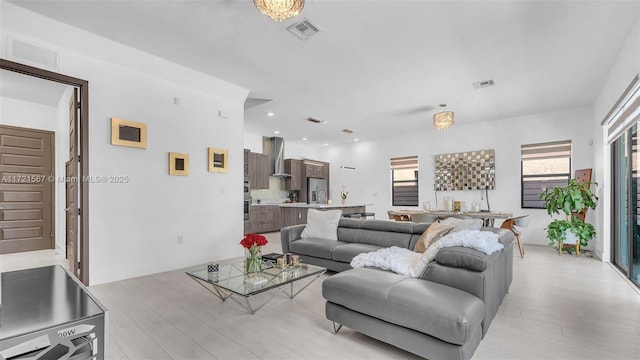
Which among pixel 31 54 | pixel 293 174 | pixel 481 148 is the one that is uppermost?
pixel 31 54

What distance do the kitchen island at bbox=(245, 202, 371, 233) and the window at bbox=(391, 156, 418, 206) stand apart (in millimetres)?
Result: 998

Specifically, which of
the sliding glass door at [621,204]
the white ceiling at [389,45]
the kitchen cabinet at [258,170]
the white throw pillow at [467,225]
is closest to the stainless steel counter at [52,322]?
the white ceiling at [389,45]

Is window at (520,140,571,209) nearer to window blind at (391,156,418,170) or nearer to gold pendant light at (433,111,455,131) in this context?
gold pendant light at (433,111,455,131)

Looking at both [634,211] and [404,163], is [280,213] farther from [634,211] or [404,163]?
[634,211]

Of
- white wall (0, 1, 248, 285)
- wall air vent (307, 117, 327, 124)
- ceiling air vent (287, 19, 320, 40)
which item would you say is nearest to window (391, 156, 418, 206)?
wall air vent (307, 117, 327, 124)

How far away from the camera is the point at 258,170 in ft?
26.9

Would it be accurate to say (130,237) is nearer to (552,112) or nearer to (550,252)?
(550,252)

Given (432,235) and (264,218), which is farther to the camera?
(264,218)

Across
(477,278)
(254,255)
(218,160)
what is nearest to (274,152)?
(218,160)

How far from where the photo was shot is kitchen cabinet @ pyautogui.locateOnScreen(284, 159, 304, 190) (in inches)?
360

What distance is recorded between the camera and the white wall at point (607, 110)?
311 centimetres

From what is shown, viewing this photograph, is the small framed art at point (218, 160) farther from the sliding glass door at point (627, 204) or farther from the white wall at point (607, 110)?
the sliding glass door at point (627, 204)

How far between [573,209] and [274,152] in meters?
6.85

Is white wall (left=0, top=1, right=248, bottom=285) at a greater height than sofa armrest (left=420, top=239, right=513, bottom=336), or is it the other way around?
white wall (left=0, top=1, right=248, bottom=285)
